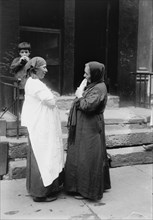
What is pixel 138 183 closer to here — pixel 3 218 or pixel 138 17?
pixel 3 218

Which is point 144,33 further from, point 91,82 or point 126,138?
point 91,82

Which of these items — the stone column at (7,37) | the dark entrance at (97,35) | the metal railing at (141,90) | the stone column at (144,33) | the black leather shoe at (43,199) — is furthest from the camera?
the stone column at (144,33)

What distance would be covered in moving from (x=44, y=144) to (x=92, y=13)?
5.17 m

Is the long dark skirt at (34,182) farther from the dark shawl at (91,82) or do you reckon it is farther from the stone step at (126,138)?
the stone step at (126,138)

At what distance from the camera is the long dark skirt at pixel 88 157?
15.4 feet

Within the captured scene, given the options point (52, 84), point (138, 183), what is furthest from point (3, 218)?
point (52, 84)

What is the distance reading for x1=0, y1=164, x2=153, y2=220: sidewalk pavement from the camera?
436 centimetres

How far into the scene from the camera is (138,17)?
898 cm

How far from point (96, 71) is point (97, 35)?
461 cm

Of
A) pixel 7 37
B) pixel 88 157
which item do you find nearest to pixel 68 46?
pixel 7 37

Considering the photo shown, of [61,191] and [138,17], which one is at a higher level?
[138,17]

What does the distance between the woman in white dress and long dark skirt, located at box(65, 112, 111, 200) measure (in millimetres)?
291

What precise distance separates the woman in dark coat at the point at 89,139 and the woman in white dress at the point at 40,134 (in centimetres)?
28

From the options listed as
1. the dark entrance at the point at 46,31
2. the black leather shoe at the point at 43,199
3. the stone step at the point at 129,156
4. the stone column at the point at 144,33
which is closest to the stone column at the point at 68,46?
the dark entrance at the point at 46,31
